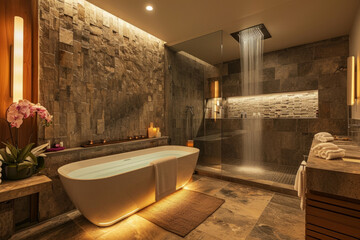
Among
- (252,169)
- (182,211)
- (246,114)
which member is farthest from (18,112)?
(246,114)

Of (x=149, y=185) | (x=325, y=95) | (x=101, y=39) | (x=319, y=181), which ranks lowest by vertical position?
(x=149, y=185)

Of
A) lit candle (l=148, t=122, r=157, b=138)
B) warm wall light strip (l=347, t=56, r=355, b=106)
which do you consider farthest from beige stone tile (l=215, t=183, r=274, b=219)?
warm wall light strip (l=347, t=56, r=355, b=106)

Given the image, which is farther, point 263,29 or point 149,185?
point 263,29

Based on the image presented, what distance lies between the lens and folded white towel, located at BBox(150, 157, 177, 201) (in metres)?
2.29

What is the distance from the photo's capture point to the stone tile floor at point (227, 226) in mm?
1855

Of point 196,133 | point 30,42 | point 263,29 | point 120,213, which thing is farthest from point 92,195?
point 263,29

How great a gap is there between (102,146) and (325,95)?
181 inches

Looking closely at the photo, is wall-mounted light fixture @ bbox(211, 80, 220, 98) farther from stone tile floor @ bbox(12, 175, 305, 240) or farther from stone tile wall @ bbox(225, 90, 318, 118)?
stone tile floor @ bbox(12, 175, 305, 240)

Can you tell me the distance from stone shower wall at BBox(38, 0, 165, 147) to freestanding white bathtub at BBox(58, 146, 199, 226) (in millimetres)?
464

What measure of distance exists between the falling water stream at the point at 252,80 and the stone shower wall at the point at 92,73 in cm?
198

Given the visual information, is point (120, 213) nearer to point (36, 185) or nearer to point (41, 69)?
point (36, 185)

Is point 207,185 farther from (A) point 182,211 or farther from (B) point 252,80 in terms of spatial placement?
(B) point 252,80

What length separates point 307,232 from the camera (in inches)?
48.1

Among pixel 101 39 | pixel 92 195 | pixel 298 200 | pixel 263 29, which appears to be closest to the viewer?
pixel 92 195
